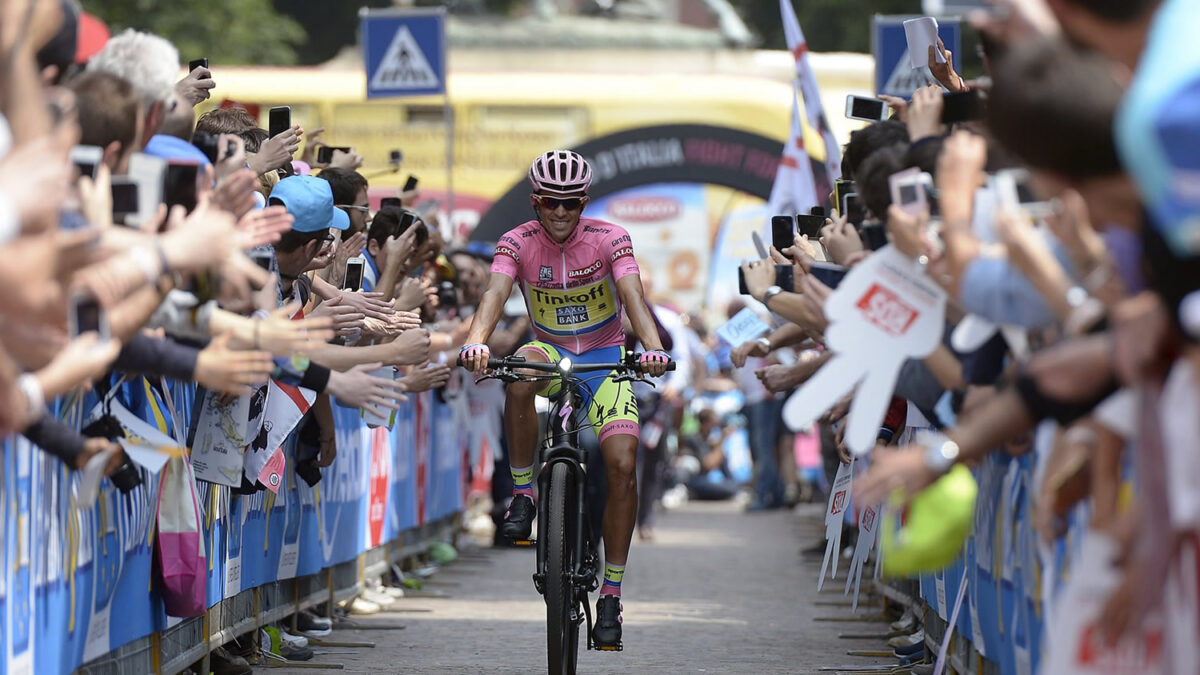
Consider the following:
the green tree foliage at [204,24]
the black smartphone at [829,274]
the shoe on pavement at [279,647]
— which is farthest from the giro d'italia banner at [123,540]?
the green tree foliage at [204,24]

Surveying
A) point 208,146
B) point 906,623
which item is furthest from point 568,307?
point 208,146

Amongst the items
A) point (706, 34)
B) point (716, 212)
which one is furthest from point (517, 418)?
point (706, 34)

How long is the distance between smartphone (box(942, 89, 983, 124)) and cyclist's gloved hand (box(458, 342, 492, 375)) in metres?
2.68

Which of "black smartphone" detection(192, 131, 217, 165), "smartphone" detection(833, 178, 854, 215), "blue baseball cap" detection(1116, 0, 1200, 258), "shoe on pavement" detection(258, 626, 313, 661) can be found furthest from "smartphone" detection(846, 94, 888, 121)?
"blue baseball cap" detection(1116, 0, 1200, 258)

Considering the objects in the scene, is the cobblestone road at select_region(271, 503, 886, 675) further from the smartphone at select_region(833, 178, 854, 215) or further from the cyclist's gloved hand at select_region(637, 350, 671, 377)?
the smartphone at select_region(833, 178, 854, 215)

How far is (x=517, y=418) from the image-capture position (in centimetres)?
955

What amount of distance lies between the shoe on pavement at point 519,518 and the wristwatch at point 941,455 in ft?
14.8

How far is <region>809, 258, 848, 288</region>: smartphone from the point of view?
263 inches

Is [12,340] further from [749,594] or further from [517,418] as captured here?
[749,594]

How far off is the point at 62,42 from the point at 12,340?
1417 millimetres

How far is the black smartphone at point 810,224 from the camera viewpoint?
878 centimetres

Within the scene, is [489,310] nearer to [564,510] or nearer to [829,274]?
[564,510]

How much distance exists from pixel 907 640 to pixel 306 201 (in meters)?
3.73

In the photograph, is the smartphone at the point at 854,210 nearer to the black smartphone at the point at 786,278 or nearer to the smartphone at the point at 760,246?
the black smartphone at the point at 786,278
